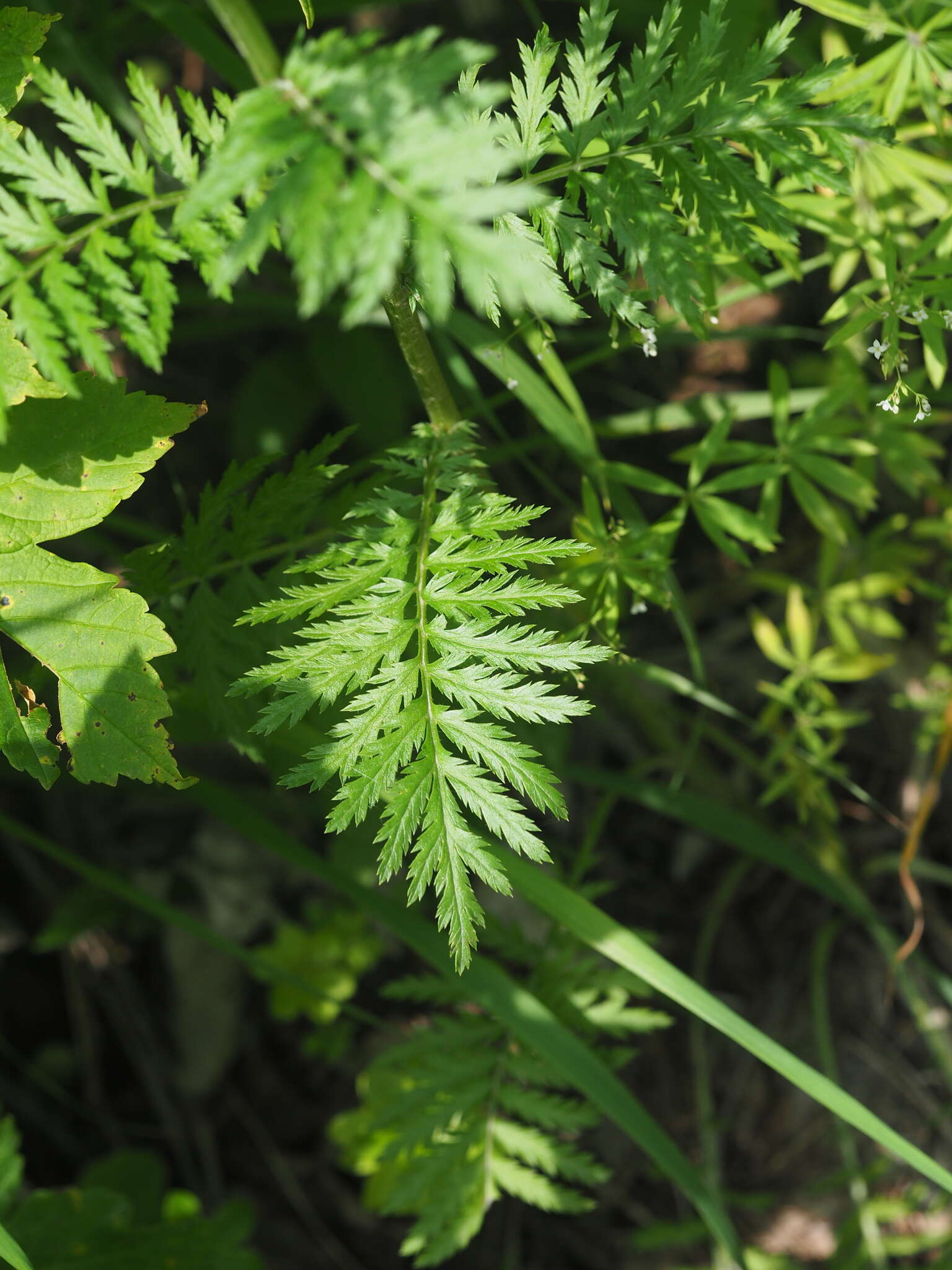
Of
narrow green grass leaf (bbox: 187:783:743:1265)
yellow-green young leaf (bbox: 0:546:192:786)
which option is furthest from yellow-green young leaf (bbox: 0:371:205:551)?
narrow green grass leaf (bbox: 187:783:743:1265)

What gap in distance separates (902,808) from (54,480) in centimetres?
264

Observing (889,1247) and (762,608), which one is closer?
(889,1247)

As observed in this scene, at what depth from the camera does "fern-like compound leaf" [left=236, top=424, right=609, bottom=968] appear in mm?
1286

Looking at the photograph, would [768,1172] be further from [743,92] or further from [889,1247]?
[743,92]

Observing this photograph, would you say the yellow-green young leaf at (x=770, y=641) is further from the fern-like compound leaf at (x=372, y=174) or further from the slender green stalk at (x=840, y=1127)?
the fern-like compound leaf at (x=372, y=174)

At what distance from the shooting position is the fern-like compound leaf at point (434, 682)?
129 cm

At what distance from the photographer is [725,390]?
11.0 ft

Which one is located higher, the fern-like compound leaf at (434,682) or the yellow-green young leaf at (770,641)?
the fern-like compound leaf at (434,682)

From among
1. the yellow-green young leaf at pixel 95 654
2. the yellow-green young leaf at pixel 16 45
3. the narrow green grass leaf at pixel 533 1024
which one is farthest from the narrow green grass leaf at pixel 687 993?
the yellow-green young leaf at pixel 16 45

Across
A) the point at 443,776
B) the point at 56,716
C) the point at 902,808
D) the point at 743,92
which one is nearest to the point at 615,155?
the point at 743,92

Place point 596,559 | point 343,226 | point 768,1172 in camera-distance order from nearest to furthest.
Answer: point 343,226, point 596,559, point 768,1172

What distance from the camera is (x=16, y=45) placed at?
1383 mm

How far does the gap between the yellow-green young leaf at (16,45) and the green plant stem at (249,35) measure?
25 cm

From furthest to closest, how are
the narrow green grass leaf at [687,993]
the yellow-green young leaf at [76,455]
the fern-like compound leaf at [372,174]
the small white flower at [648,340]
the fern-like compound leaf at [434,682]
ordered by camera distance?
the narrow green grass leaf at [687,993], the yellow-green young leaf at [76,455], the small white flower at [648,340], the fern-like compound leaf at [434,682], the fern-like compound leaf at [372,174]
